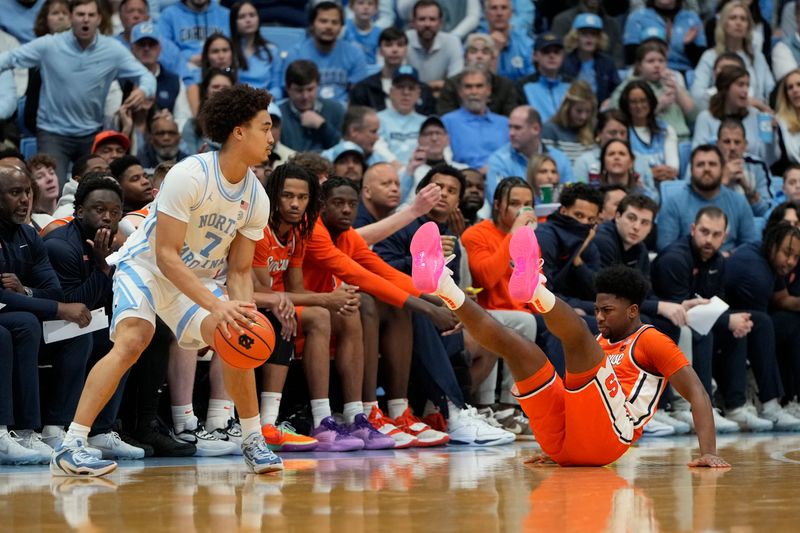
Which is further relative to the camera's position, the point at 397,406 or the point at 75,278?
the point at 397,406

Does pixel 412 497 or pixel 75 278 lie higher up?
pixel 75 278

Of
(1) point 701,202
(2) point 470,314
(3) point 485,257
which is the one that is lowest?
(2) point 470,314

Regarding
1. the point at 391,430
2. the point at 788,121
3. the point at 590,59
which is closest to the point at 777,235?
the point at 788,121

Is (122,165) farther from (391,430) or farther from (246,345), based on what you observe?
(246,345)

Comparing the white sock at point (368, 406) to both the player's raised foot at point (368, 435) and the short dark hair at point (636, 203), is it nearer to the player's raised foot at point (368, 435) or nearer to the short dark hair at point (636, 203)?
the player's raised foot at point (368, 435)

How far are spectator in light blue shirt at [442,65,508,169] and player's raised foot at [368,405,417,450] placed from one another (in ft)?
14.6

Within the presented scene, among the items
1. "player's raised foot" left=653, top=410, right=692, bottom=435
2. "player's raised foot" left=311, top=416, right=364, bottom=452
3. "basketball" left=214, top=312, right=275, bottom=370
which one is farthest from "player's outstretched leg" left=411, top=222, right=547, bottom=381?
"player's raised foot" left=653, top=410, right=692, bottom=435

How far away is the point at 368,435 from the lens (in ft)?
25.9

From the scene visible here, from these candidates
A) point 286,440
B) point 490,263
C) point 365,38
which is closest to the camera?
point 286,440

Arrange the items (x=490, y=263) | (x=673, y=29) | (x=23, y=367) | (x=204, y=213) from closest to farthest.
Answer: (x=204, y=213) < (x=23, y=367) < (x=490, y=263) < (x=673, y=29)

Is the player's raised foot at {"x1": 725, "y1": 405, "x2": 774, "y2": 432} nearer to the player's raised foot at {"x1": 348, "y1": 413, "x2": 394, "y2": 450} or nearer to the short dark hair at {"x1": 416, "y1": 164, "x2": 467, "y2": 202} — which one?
the short dark hair at {"x1": 416, "y1": 164, "x2": 467, "y2": 202}

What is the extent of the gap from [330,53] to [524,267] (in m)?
7.59

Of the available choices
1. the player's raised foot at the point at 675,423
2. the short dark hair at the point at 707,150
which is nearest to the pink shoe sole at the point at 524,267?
the player's raised foot at the point at 675,423

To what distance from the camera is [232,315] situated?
5.58m
